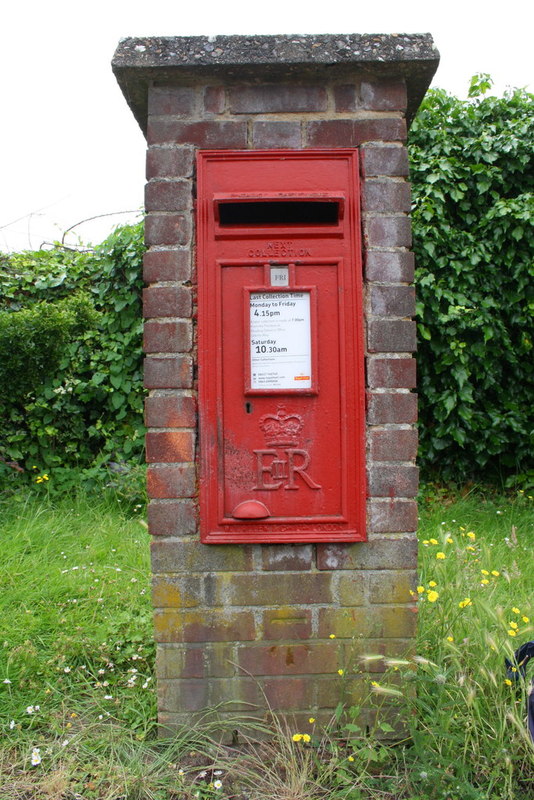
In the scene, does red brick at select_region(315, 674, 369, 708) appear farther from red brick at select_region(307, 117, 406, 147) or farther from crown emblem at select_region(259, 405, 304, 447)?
red brick at select_region(307, 117, 406, 147)

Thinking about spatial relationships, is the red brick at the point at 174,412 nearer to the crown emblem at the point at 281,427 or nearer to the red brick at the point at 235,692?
the crown emblem at the point at 281,427

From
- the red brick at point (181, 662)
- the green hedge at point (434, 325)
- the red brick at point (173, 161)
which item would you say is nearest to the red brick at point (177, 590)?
the red brick at point (181, 662)

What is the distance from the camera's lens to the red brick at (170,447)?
191cm

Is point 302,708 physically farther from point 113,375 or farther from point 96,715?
point 113,375

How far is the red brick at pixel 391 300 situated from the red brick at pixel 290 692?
1196mm

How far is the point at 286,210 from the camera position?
1885mm

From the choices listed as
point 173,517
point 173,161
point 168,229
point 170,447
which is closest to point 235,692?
point 173,517

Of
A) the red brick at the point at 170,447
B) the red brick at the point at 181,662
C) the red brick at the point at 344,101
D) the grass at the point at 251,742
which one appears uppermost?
the red brick at the point at 344,101

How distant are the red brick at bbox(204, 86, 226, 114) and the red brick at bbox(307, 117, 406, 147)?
0.28 metres

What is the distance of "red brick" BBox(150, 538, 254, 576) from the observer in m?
1.92

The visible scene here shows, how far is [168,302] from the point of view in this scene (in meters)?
1.90

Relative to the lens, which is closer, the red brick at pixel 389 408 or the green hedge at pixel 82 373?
the red brick at pixel 389 408

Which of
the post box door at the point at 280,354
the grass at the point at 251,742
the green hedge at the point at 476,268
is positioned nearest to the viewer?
the grass at the point at 251,742

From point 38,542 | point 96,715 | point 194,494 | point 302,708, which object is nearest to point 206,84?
point 194,494
